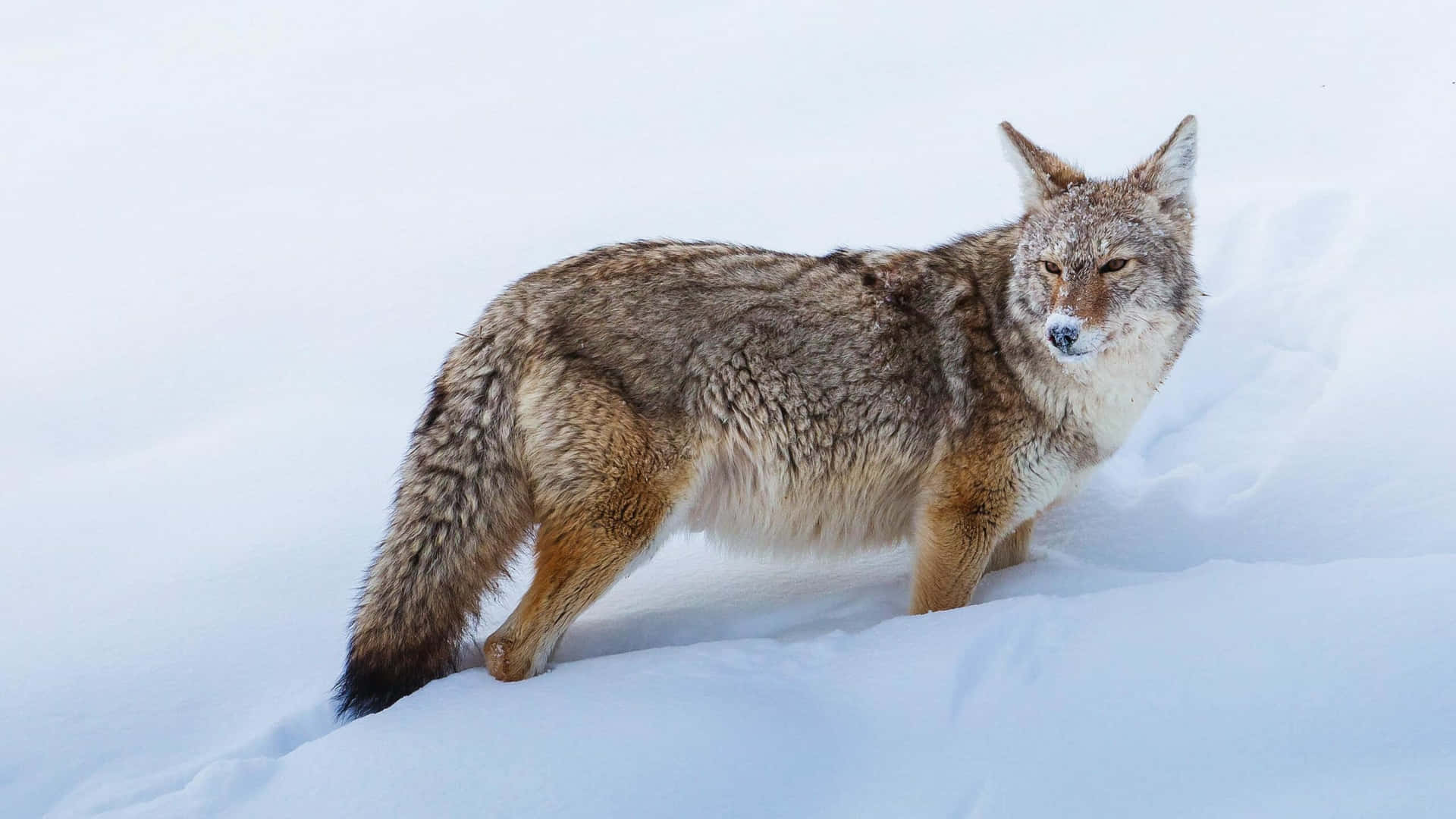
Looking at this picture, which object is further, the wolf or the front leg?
the front leg

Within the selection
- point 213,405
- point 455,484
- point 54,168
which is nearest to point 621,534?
point 455,484

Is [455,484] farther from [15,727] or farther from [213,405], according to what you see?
[213,405]

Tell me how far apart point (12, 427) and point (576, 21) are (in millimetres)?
7208

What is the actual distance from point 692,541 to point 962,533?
Answer: 1733 millimetres

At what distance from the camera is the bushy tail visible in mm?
4020

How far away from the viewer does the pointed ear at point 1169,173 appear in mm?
4703

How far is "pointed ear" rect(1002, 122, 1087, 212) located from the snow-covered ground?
1.57 metres

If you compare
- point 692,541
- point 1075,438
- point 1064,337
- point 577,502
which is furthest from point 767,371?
point 692,541

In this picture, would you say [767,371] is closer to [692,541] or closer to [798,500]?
[798,500]

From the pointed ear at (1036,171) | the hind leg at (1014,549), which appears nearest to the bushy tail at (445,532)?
the hind leg at (1014,549)

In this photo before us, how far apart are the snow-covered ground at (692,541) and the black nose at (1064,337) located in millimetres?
956

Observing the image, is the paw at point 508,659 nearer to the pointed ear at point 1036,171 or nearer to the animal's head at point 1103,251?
the animal's head at point 1103,251

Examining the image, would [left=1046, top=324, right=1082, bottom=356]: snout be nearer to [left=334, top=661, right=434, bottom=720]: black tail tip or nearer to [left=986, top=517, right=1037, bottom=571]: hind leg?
[left=986, top=517, right=1037, bottom=571]: hind leg

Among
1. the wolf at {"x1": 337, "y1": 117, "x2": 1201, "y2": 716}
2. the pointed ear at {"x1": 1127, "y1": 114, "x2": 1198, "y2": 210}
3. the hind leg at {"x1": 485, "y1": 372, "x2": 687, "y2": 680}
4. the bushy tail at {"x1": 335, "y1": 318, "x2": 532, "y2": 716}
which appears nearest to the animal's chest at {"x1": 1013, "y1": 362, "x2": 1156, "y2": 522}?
the wolf at {"x1": 337, "y1": 117, "x2": 1201, "y2": 716}
